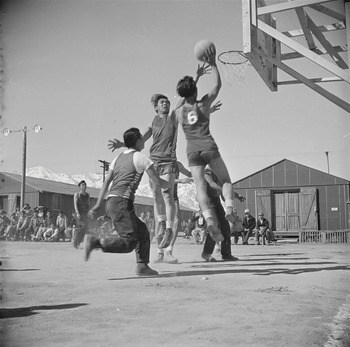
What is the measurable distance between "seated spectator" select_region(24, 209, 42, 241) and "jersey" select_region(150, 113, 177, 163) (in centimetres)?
1077

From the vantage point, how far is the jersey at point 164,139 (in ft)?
9.58

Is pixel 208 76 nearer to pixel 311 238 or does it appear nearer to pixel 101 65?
pixel 101 65

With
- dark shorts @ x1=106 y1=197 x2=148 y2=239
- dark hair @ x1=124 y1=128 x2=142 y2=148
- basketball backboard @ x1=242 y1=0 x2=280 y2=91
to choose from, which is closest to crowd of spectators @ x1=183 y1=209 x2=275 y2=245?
basketball backboard @ x1=242 y1=0 x2=280 y2=91

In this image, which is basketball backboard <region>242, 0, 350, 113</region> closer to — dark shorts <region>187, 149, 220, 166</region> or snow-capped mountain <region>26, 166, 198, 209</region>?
dark shorts <region>187, 149, 220, 166</region>

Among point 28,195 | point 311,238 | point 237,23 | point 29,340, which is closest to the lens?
point 29,340

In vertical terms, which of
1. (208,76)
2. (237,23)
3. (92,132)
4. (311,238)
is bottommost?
(311,238)

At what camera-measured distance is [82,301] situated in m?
2.28

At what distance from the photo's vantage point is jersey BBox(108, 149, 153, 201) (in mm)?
2943

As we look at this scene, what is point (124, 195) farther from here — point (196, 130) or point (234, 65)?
point (234, 65)

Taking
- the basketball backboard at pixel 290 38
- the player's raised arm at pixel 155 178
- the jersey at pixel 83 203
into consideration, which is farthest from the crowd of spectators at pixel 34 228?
the player's raised arm at pixel 155 178

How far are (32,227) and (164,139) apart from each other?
1154 cm

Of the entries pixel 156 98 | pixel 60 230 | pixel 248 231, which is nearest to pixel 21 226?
pixel 60 230

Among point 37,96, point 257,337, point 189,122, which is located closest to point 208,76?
point 189,122

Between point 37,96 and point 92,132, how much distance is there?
0.41 m
